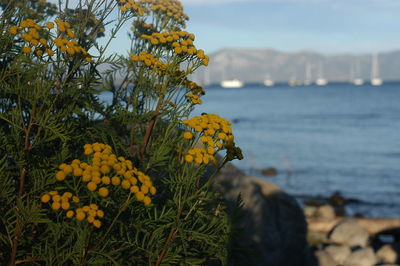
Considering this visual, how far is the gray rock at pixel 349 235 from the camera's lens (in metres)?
14.1

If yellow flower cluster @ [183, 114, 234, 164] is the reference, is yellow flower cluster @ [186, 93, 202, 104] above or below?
above

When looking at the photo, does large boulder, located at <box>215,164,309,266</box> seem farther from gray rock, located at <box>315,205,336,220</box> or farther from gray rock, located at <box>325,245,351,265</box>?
gray rock, located at <box>315,205,336,220</box>

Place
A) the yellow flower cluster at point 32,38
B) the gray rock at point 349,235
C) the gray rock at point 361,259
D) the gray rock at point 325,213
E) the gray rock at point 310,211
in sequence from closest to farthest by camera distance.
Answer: the yellow flower cluster at point 32,38 → the gray rock at point 361,259 → the gray rock at point 349,235 → the gray rock at point 310,211 → the gray rock at point 325,213

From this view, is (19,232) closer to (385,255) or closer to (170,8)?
(170,8)

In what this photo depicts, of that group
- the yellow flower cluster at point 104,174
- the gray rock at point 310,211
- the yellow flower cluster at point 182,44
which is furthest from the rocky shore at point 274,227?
the gray rock at point 310,211

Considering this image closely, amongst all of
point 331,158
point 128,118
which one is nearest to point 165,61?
point 128,118

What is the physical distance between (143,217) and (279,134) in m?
50.1

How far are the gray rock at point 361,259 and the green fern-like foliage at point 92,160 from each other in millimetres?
9768

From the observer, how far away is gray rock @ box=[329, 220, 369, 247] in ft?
46.4

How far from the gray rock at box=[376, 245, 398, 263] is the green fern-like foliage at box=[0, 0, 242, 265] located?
10935mm

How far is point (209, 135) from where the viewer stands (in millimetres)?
3094

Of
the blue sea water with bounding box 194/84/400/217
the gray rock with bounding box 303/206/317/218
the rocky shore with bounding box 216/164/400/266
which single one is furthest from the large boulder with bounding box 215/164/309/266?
the blue sea water with bounding box 194/84/400/217

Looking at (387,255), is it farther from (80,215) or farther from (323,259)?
(80,215)

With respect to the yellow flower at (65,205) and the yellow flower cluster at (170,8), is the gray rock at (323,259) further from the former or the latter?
the yellow flower at (65,205)
